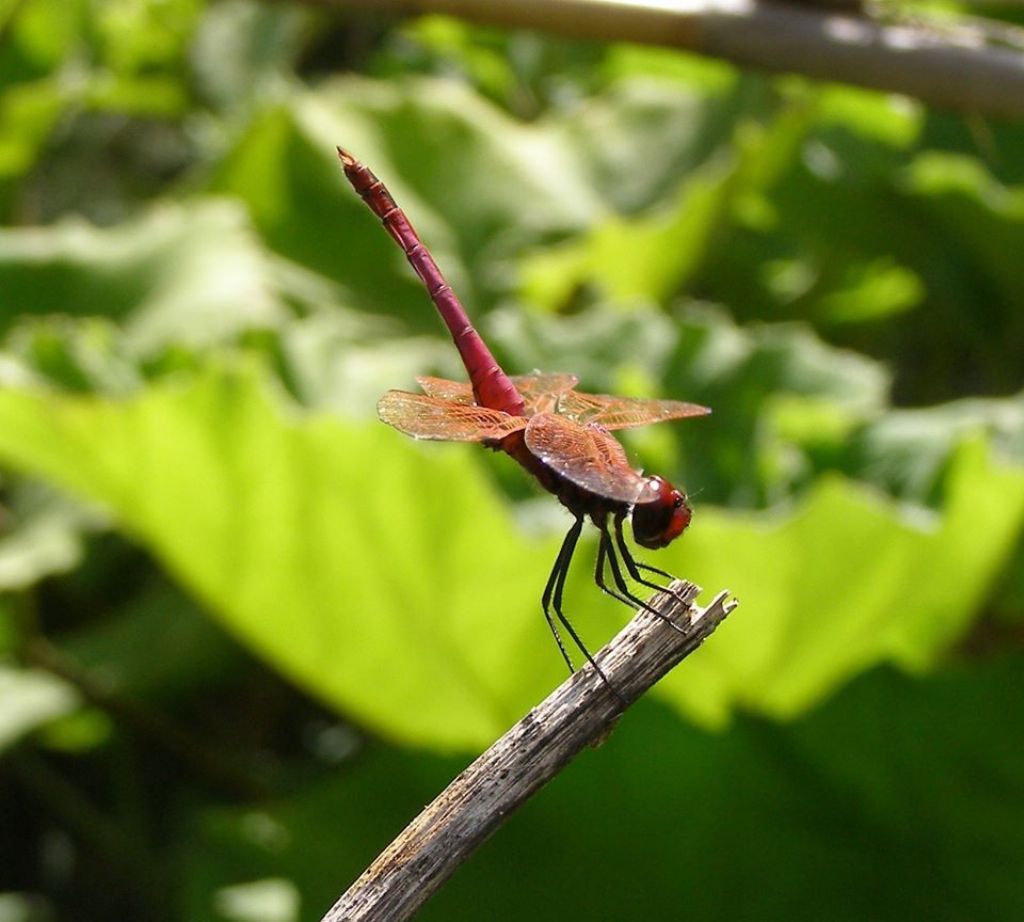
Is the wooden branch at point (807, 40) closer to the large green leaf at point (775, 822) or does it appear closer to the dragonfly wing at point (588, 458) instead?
the large green leaf at point (775, 822)

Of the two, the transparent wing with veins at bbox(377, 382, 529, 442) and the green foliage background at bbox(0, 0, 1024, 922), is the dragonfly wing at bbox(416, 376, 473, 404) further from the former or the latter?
the green foliage background at bbox(0, 0, 1024, 922)

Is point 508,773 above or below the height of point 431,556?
above

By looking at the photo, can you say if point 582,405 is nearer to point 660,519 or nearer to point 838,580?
point 660,519

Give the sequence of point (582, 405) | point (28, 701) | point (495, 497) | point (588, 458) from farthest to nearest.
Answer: point (28, 701) < point (495, 497) < point (582, 405) < point (588, 458)

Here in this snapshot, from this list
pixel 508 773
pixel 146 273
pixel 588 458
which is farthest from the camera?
pixel 146 273

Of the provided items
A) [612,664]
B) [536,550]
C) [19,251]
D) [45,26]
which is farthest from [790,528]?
[45,26]

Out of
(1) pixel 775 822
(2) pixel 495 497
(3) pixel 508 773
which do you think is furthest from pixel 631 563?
(1) pixel 775 822

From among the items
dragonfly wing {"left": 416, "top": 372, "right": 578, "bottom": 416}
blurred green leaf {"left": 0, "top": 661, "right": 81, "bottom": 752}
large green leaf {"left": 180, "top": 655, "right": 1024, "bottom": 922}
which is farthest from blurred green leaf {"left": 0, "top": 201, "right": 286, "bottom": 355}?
dragonfly wing {"left": 416, "top": 372, "right": 578, "bottom": 416}

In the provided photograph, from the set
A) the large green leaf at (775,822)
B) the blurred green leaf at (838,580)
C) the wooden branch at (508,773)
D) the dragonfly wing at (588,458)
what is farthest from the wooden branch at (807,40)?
the wooden branch at (508,773)
